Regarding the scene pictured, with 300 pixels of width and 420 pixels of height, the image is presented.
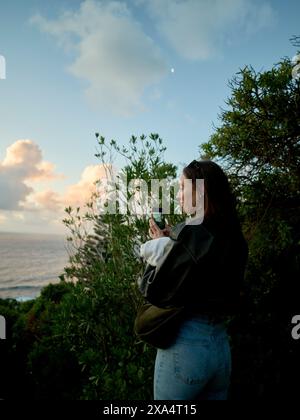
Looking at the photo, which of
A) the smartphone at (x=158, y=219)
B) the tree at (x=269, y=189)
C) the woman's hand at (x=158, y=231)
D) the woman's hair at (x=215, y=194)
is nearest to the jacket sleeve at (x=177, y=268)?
the woman's hair at (x=215, y=194)

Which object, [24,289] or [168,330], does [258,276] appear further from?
[24,289]

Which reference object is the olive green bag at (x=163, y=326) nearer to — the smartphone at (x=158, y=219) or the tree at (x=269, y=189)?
the smartphone at (x=158, y=219)

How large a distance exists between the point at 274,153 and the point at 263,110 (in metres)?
0.76

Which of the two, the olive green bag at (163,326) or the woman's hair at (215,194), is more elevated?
the woman's hair at (215,194)

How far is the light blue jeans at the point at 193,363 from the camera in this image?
5.73 feet

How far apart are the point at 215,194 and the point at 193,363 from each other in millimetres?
924

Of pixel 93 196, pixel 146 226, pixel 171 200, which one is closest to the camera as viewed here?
pixel 146 226

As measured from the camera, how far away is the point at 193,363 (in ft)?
5.71

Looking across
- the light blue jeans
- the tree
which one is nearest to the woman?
the light blue jeans

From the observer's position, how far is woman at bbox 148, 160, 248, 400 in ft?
5.69

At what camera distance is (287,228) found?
5.02 meters

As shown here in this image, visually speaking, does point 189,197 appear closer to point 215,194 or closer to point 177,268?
point 215,194

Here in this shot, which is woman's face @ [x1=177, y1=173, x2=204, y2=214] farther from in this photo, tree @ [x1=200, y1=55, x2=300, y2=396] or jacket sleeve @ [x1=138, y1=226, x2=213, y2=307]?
tree @ [x1=200, y1=55, x2=300, y2=396]

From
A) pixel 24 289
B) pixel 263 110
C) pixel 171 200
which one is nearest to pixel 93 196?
pixel 171 200
